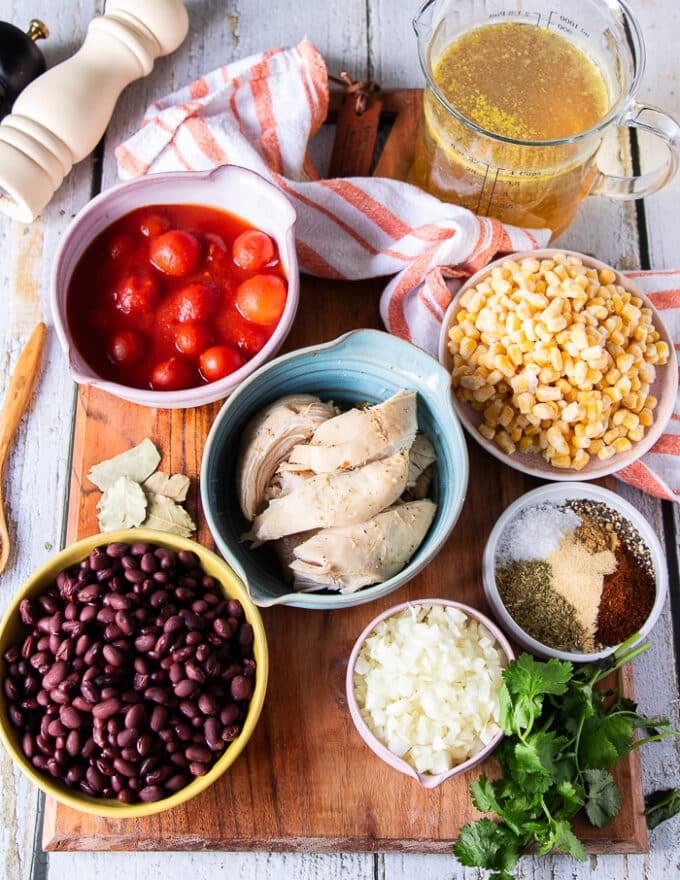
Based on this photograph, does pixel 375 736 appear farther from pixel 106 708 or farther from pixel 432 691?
pixel 106 708

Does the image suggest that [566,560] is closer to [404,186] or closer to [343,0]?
[404,186]

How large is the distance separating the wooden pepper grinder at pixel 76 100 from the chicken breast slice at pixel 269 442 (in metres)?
0.71

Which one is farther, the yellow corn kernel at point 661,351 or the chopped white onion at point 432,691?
the yellow corn kernel at point 661,351

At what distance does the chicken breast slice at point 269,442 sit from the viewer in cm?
156

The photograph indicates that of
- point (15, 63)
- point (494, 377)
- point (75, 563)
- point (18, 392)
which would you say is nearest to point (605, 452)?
point (494, 377)

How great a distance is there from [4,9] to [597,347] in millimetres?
1535

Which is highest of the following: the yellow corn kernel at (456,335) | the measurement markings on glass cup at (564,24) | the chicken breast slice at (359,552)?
the measurement markings on glass cup at (564,24)

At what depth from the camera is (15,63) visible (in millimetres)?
1873

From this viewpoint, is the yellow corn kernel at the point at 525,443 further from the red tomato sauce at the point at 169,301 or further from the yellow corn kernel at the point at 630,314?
the red tomato sauce at the point at 169,301

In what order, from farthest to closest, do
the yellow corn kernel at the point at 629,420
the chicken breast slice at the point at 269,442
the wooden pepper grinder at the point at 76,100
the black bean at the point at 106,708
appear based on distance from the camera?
the wooden pepper grinder at the point at 76,100
the yellow corn kernel at the point at 629,420
the chicken breast slice at the point at 269,442
the black bean at the point at 106,708

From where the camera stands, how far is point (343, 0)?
208 cm

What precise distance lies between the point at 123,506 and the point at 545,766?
0.85 meters

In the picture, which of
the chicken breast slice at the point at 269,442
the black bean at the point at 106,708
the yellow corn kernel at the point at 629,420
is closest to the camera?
the black bean at the point at 106,708

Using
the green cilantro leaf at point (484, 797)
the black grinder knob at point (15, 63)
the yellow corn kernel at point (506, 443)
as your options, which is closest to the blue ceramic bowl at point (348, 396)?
the yellow corn kernel at point (506, 443)
